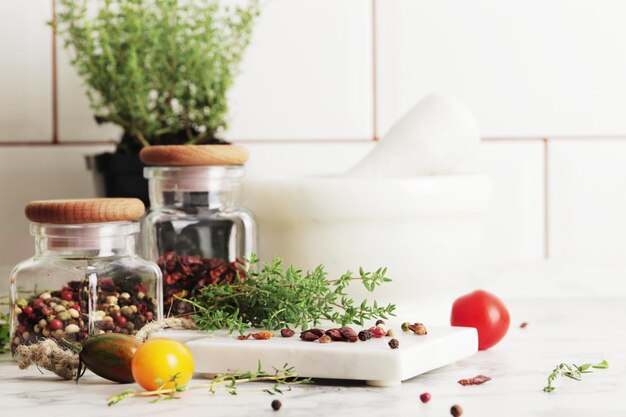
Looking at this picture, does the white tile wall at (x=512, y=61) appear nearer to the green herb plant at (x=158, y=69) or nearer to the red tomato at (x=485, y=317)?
the green herb plant at (x=158, y=69)

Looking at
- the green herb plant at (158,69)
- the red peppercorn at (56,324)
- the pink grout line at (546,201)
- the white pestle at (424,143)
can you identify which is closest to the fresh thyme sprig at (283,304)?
the red peppercorn at (56,324)

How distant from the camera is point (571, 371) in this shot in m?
0.89

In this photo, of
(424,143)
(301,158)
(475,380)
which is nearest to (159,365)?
(475,380)

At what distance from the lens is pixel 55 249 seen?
37.2 inches

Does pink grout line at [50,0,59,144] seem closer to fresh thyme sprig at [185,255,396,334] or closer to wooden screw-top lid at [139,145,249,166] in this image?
wooden screw-top lid at [139,145,249,166]

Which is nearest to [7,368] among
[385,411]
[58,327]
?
[58,327]

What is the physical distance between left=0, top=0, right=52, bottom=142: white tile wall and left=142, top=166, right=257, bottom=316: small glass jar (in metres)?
0.40

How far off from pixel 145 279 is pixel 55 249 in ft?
0.30

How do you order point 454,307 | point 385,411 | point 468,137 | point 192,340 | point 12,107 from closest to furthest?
point 385,411
point 192,340
point 454,307
point 468,137
point 12,107

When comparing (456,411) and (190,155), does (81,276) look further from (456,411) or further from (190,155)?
(456,411)

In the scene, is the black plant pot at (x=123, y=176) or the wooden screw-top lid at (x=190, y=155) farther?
the black plant pot at (x=123, y=176)

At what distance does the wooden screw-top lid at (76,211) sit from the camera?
2.98 feet

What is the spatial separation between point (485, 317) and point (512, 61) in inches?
23.2

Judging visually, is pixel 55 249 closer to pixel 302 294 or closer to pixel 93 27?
pixel 302 294
